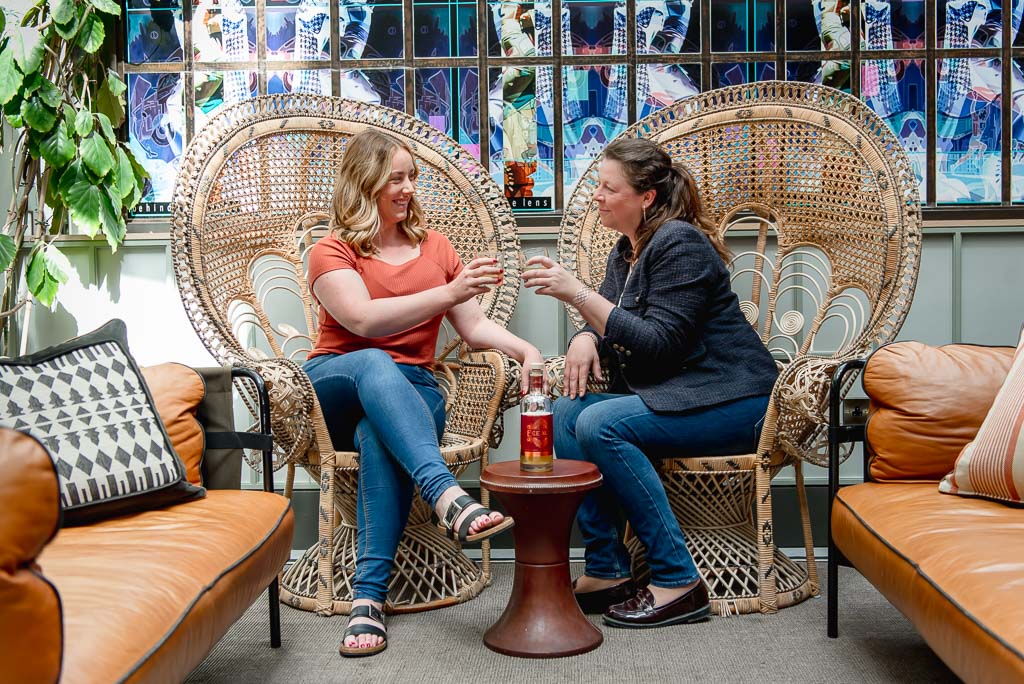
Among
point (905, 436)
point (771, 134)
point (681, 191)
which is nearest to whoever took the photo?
point (905, 436)

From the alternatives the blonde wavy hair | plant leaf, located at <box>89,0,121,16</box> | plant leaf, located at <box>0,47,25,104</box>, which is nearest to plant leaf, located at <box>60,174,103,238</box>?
plant leaf, located at <box>0,47,25,104</box>

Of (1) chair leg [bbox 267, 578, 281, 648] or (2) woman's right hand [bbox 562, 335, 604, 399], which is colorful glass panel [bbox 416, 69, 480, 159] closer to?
(2) woman's right hand [bbox 562, 335, 604, 399]

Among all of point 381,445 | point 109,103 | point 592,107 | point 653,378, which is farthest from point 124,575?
point 592,107

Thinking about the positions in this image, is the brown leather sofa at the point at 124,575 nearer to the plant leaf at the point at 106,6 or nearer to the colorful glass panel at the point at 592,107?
the plant leaf at the point at 106,6

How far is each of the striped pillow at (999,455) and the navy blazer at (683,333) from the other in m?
0.61

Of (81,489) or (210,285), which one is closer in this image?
(81,489)

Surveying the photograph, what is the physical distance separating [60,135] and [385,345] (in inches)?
45.5

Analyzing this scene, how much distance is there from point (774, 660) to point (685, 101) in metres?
1.63

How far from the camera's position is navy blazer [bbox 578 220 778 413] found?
233 cm

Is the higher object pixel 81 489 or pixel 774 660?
pixel 81 489

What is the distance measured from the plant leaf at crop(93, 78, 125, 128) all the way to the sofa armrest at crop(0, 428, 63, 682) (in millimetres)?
2205

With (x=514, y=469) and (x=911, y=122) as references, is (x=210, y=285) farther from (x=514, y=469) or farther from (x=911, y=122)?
(x=911, y=122)

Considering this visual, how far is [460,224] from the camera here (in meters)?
2.89

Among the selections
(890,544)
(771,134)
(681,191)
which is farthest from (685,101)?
(890,544)
